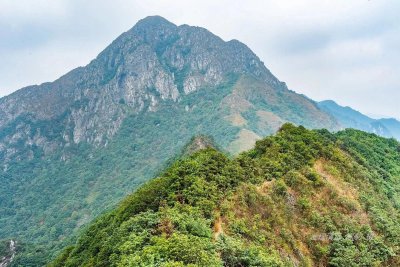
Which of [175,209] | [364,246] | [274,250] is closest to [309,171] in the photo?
[364,246]

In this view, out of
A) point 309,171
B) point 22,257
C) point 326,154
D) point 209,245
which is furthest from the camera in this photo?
point 22,257

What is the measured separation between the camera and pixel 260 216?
41562mm

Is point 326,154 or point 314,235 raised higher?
point 326,154

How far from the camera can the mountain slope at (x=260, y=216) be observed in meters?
33.4

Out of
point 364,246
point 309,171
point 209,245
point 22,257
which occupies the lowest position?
point 22,257

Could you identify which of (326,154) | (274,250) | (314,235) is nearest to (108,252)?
(274,250)

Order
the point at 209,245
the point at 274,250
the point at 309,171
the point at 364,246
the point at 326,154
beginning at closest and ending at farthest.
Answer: the point at 209,245, the point at 274,250, the point at 364,246, the point at 309,171, the point at 326,154

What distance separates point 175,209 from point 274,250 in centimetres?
991

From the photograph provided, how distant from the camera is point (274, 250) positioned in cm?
3753

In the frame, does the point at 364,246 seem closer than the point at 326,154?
Yes

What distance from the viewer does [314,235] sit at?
4344cm

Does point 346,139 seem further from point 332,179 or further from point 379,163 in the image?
point 332,179

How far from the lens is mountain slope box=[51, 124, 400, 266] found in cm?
3341

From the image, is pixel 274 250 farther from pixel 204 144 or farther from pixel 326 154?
pixel 204 144
